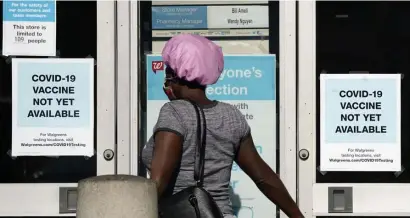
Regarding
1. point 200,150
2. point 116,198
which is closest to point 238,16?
point 200,150

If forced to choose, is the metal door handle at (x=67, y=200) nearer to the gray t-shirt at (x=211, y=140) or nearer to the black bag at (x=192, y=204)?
the gray t-shirt at (x=211, y=140)

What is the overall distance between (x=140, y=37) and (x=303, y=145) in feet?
3.71

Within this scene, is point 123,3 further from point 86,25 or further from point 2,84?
point 2,84

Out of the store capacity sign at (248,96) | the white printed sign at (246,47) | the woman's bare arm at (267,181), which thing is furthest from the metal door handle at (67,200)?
the woman's bare arm at (267,181)

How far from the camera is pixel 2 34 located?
4.93 meters

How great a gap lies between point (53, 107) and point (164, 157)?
1861mm

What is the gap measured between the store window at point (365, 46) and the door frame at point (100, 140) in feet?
3.92

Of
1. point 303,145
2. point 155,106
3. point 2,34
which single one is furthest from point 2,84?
point 303,145

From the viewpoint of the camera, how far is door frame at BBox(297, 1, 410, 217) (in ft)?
16.0

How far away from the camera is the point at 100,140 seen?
4.88 metres

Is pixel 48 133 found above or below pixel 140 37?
below

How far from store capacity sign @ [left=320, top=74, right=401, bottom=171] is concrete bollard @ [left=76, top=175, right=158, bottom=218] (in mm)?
2108

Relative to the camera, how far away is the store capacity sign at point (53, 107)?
16.0ft

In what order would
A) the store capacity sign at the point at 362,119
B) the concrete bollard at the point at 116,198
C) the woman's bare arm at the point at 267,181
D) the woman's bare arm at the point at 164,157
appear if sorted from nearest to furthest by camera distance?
the concrete bollard at the point at 116,198, the woman's bare arm at the point at 164,157, the woman's bare arm at the point at 267,181, the store capacity sign at the point at 362,119
